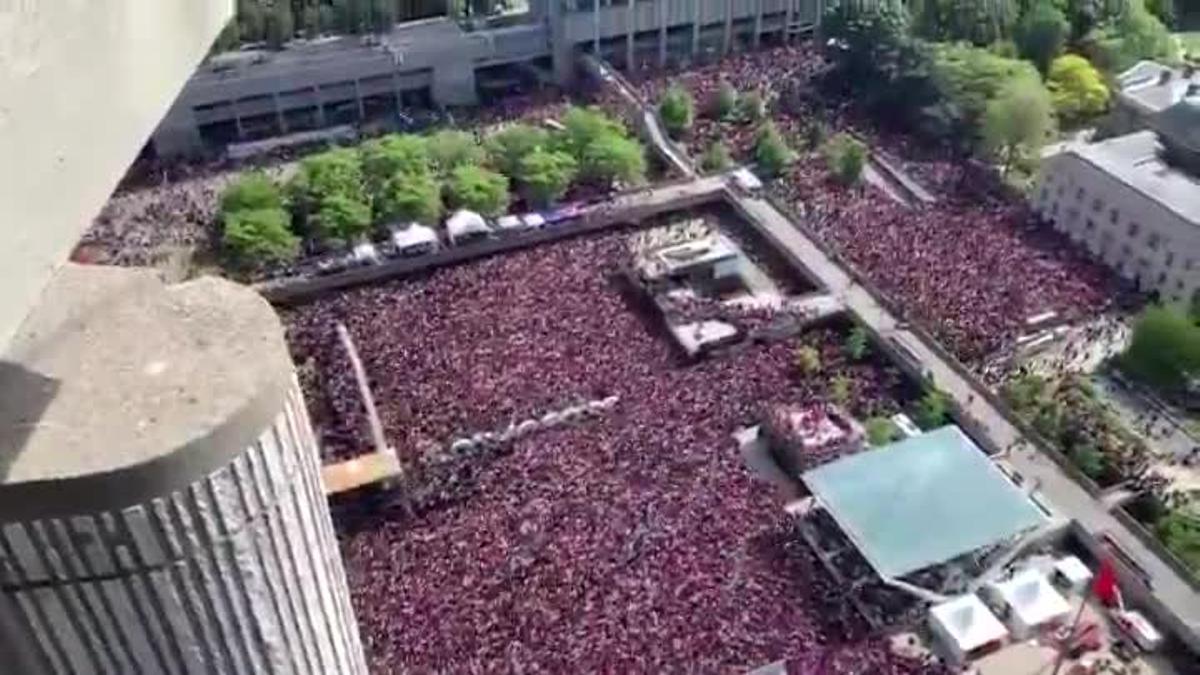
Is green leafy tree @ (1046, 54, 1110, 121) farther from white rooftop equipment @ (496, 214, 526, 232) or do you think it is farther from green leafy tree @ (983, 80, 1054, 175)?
white rooftop equipment @ (496, 214, 526, 232)

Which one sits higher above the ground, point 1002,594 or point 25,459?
point 25,459

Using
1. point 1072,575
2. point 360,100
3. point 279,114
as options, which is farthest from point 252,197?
point 1072,575

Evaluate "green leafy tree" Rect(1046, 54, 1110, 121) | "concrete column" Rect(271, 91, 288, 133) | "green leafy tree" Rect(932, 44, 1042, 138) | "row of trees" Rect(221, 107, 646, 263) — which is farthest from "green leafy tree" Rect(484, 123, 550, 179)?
"green leafy tree" Rect(1046, 54, 1110, 121)

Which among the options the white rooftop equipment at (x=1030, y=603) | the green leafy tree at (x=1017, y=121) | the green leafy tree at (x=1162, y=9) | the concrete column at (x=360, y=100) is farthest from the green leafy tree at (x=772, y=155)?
the green leafy tree at (x=1162, y=9)

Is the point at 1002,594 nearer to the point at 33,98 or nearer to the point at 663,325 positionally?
the point at 663,325

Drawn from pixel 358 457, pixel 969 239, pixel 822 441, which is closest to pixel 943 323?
pixel 969 239

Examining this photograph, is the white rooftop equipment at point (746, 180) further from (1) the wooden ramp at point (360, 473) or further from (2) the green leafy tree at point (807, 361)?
(1) the wooden ramp at point (360, 473)
